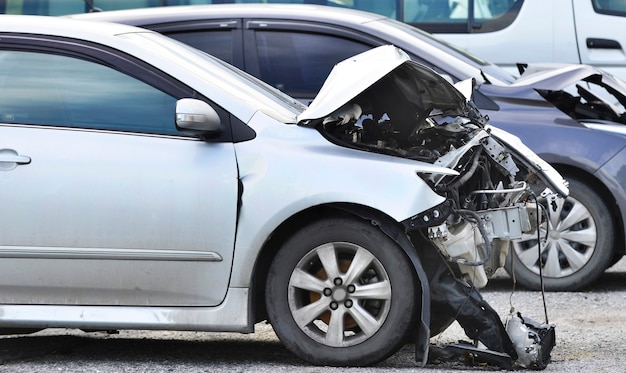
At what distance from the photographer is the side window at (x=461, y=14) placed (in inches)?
498

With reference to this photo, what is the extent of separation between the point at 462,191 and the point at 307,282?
804mm

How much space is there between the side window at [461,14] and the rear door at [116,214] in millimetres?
7340

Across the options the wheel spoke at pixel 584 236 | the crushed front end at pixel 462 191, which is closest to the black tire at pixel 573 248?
the wheel spoke at pixel 584 236

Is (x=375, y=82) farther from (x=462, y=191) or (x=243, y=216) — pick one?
(x=243, y=216)

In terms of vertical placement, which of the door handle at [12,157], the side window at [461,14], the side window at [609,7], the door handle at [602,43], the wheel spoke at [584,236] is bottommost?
the wheel spoke at [584,236]

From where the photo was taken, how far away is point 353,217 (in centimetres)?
564

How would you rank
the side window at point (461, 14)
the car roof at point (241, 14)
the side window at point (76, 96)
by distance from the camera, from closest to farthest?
the side window at point (76, 96) < the car roof at point (241, 14) < the side window at point (461, 14)

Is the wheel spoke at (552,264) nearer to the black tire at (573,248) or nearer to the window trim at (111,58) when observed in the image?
the black tire at (573,248)

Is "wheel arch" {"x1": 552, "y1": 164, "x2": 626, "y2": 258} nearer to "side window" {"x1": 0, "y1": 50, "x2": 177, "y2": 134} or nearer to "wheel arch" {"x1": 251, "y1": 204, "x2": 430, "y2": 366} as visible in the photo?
"wheel arch" {"x1": 251, "y1": 204, "x2": 430, "y2": 366}

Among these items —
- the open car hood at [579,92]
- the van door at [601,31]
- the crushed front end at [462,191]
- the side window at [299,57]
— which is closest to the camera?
the crushed front end at [462,191]

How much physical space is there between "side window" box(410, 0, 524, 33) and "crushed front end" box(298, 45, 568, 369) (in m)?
6.79

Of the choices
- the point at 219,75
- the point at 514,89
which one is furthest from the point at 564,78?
the point at 219,75

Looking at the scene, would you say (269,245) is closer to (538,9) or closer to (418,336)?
(418,336)

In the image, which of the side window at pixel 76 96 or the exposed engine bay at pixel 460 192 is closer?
the exposed engine bay at pixel 460 192
